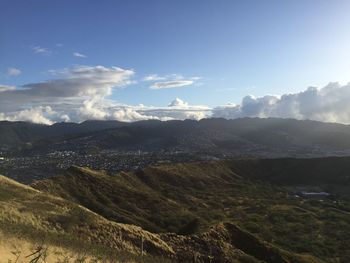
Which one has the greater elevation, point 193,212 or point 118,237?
point 118,237

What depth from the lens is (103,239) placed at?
43.2 meters

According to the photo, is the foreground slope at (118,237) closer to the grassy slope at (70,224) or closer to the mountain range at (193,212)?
the grassy slope at (70,224)

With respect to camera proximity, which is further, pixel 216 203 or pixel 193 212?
pixel 216 203

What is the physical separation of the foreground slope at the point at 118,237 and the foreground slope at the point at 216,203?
266 centimetres

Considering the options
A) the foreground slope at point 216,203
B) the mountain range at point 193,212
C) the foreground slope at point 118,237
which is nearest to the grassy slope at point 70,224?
the foreground slope at point 118,237

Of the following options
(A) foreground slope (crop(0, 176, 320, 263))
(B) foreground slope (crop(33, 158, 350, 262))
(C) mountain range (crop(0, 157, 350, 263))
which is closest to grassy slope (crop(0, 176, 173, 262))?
(A) foreground slope (crop(0, 176, 320, 263))

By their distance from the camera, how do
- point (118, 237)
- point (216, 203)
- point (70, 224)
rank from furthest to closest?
point (216, 203)
point (118, 237)
point (70, 224)

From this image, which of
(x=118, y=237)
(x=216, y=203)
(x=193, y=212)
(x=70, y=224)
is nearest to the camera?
(x=70, y=224)

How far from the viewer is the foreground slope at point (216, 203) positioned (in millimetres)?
72625

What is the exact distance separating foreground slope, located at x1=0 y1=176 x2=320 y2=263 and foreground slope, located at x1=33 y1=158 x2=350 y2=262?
266 cm

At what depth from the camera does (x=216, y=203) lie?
105062 mm

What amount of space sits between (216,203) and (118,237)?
62577mm

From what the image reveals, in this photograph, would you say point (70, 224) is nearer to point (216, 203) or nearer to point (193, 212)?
point (193, 212)

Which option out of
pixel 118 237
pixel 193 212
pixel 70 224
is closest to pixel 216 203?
pixel 193 212
